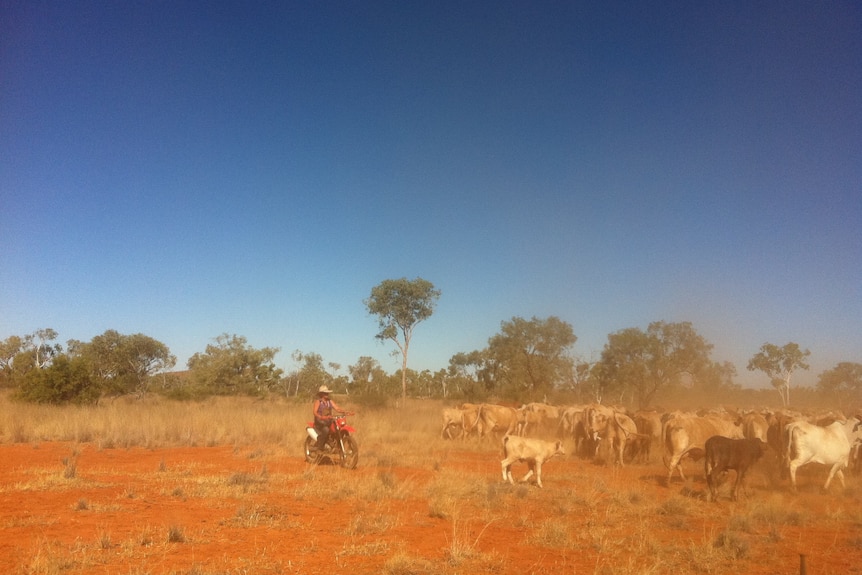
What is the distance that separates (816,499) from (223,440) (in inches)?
761

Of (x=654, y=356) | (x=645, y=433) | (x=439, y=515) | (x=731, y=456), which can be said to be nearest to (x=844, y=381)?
(x=654, y=356)

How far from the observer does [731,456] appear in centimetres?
1152

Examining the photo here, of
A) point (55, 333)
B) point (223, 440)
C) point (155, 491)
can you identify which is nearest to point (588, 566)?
point (155, 491)

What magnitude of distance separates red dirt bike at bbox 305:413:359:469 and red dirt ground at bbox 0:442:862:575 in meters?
0.46

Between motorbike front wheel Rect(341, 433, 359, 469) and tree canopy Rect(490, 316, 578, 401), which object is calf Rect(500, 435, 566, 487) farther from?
tree canopy Rect(490, 316, 578, 401)

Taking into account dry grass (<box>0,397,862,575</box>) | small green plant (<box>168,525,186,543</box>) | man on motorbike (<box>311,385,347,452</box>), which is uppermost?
man on motorbike (<box>311,385,347,452</box>)

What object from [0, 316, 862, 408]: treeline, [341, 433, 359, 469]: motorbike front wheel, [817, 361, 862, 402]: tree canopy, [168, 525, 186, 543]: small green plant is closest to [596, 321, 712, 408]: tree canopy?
[0, 316, 862, 408]: treeline

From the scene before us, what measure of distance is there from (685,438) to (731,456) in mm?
2607

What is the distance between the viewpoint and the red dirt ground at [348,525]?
6871 mm

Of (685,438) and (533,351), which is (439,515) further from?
(533,351)

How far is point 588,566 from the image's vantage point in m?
7.08

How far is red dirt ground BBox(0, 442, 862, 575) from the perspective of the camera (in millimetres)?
6871

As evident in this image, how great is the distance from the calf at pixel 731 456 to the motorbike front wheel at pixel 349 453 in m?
9.12

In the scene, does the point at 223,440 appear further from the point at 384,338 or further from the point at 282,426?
the point at 384,338
